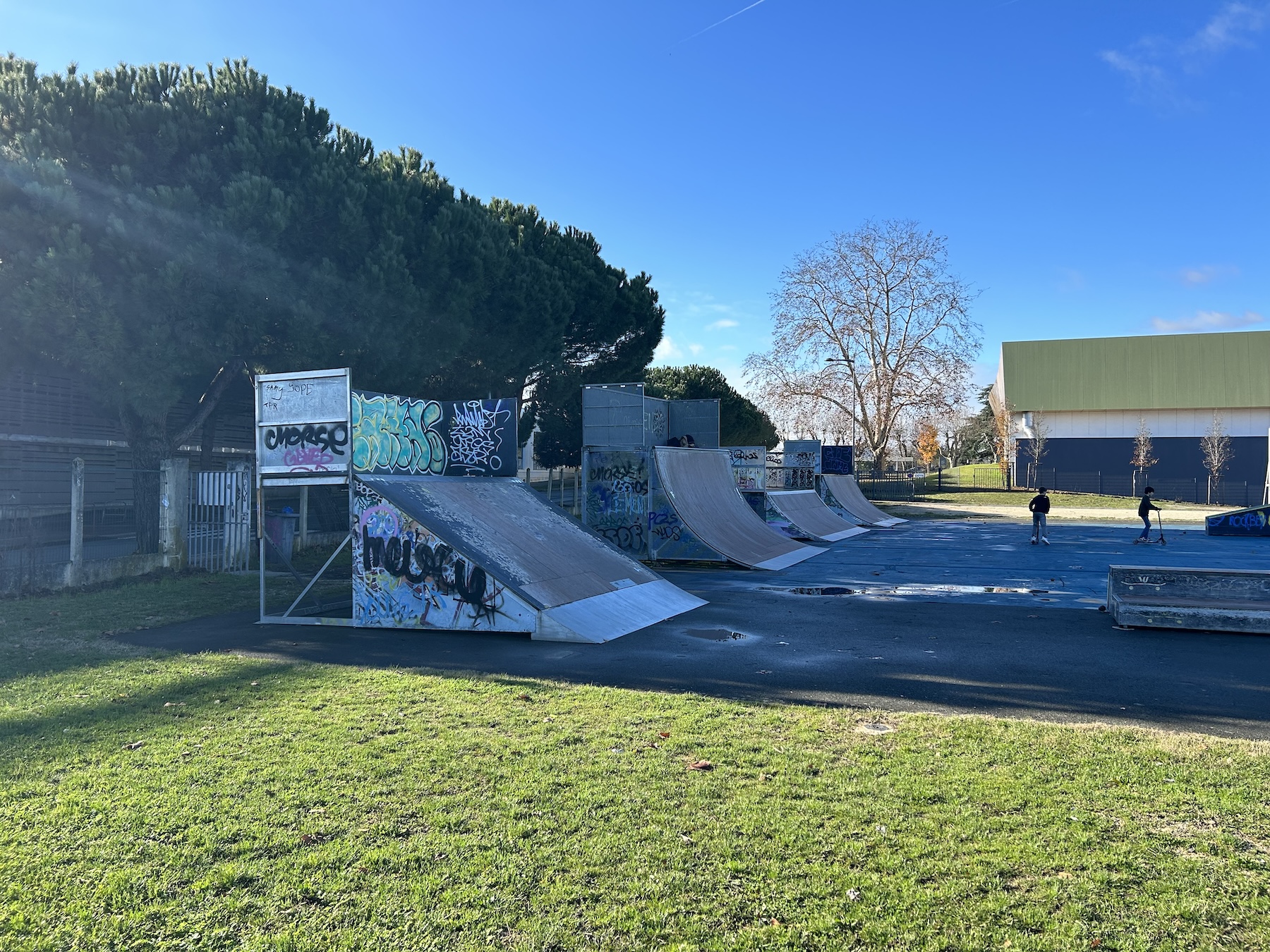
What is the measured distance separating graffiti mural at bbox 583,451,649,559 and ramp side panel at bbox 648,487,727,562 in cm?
17

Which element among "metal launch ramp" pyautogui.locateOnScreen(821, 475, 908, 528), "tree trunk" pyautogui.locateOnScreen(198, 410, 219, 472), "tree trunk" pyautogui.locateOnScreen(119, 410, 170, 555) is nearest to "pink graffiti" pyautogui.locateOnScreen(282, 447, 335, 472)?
"tree trunk" pyautogui.locateOnScreen(119, 410, 170, 555)

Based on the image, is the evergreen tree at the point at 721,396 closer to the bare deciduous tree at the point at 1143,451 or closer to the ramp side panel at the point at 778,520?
the ramp side panel at the point at 778,520

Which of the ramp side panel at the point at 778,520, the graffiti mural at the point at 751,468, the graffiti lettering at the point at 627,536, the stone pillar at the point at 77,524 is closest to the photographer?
the stone pillar at the point at 77,524

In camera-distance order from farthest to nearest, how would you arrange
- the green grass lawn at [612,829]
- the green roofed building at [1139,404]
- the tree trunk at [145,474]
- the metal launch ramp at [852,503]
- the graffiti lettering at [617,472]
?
the green roofed building at [1139,404], the metal launch ramp at [852,503], the graffiti lettering at [617,472], the tree trunk at [145,474], the green grass lawn at [612,829]

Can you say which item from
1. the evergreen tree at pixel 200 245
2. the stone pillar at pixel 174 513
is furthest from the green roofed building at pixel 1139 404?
the stone pillar at pixel 174 513

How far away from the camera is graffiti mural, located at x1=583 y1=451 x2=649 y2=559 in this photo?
1789 cm

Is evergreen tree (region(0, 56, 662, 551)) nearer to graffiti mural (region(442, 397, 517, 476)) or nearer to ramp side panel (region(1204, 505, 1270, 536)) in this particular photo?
graffiti mural (region(442, 397, 517, 476))

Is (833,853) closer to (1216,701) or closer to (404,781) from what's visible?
(404,781)

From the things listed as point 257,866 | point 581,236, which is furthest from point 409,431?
point 581,236

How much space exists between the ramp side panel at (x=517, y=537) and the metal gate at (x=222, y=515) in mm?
5967

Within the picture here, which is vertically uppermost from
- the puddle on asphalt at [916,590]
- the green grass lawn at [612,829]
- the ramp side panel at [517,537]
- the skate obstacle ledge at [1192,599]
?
the ramp side panel at [517,537]

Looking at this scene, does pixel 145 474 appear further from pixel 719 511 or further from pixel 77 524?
Result: pixel 719 511

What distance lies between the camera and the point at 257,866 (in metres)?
3.70

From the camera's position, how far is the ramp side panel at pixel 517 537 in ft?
32.4
